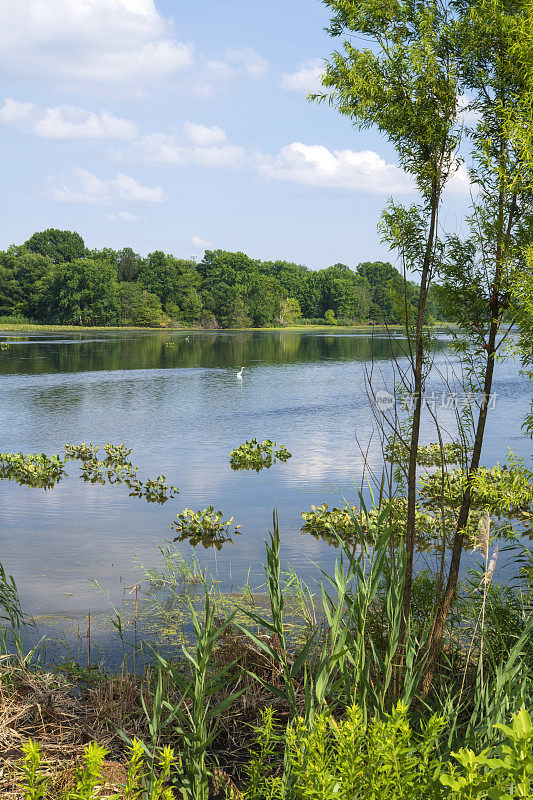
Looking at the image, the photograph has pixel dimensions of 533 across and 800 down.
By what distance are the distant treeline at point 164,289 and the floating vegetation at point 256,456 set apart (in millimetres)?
69670

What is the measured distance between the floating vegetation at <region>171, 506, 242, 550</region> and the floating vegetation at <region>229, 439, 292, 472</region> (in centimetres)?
387

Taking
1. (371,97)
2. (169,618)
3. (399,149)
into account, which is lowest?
(169,618)

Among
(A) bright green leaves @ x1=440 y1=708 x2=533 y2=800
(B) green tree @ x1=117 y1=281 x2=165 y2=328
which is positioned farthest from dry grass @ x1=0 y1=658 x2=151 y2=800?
(B) green tree @ x1=117 y1=281 x2=165 y2=328

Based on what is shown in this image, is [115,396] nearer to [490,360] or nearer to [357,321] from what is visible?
[490,360]

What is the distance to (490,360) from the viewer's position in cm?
429

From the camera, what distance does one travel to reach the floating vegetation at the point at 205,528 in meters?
8.66

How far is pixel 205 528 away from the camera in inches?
348

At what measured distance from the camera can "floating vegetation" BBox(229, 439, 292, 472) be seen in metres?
13.1

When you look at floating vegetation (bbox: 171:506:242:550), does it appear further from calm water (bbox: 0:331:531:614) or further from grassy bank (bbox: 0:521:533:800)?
grassy bank (bbox: 0:521:533:800)

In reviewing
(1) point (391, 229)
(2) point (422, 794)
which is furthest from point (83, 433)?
(2) point (422, 794)

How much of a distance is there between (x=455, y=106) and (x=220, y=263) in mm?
108591

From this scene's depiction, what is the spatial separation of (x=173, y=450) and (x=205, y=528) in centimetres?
601

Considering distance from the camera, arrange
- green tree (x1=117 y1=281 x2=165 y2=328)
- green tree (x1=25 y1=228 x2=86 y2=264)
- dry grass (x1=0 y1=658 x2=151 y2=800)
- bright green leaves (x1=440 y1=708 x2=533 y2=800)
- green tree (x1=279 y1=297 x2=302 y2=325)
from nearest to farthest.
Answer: bright green leaves (x1=440 y1=708 x2=533 y2=800), dry grass (x1=0 y1=658 x2=151 y2=800), green tree (x1=117 y1=281 x2=165 y2=328), green tree (x1=279 y1=297 x2=302 y2=325), green tree (x1=25 y1=228 x2=86 y2=264)

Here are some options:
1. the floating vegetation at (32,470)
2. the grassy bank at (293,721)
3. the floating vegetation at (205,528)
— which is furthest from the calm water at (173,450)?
the grassy bank at (293,721)
